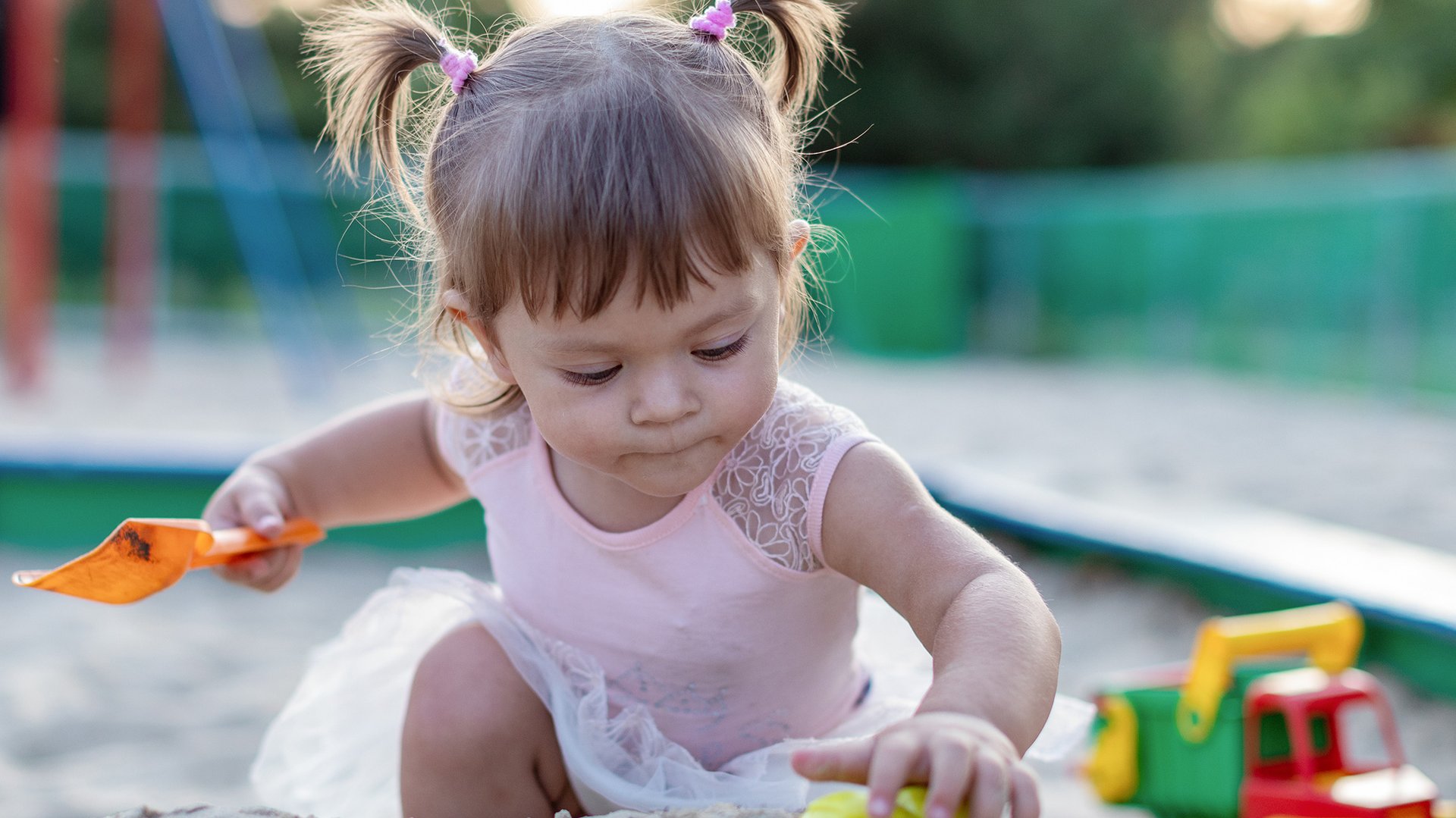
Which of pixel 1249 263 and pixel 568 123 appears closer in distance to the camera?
pixel 568 123

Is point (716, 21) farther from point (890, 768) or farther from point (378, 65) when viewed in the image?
point (890, 768)

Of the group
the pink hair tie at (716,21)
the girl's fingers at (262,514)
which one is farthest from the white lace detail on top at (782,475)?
the girl's fingers at (262,514)

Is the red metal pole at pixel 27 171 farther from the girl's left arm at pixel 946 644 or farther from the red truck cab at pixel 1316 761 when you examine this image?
the red truck cab at pixel 1316 761

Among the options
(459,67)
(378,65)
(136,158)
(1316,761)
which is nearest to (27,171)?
(136,158)

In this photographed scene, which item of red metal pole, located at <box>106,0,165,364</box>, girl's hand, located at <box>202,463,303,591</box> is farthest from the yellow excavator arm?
red metal pole, located at <box>106,0,165,364</box>

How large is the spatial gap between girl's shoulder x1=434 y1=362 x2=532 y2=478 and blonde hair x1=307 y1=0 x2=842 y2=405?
73 millimetres

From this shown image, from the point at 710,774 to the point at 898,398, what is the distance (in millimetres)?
4918

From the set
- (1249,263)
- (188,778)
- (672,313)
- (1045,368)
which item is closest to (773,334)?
(672,313)

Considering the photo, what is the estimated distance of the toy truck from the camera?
1268 mm

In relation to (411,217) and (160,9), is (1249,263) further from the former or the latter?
(411,217)

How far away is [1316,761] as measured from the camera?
4.46 feet

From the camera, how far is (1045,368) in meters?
8.15

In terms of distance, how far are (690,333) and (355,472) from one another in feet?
1.88

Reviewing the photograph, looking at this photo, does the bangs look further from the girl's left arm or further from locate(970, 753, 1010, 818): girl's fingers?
locate(970, 753, 1010, 818): girl's fingers
